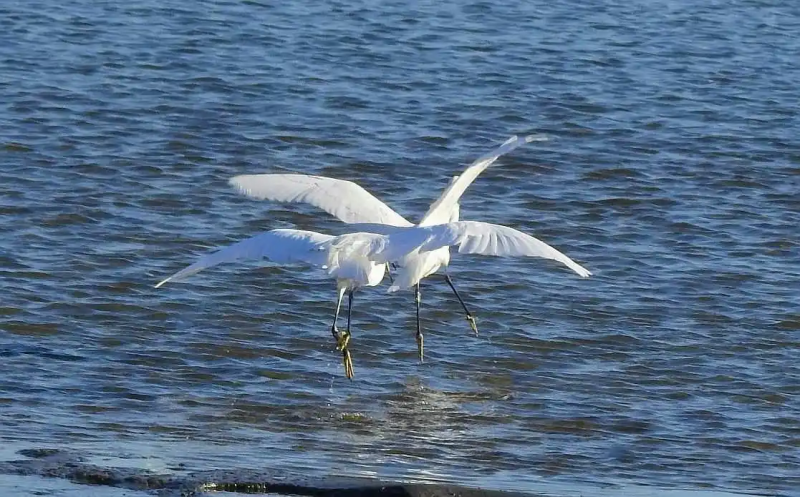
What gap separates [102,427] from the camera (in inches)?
301

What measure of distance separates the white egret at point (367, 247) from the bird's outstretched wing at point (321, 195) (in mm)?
817

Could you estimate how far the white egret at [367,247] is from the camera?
7715 mm

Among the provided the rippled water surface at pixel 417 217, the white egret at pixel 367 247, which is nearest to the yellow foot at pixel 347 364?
the rippled water surface at pixel 417 217

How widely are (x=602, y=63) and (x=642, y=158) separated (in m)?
3.59

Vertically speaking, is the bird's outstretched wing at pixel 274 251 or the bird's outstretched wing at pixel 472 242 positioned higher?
the bird's outstretched wing at pixel 472 242

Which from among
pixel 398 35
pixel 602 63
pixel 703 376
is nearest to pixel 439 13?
pixel 398 35

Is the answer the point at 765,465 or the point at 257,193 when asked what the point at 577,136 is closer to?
the point at 257,193

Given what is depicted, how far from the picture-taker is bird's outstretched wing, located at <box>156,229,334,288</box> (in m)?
8.01

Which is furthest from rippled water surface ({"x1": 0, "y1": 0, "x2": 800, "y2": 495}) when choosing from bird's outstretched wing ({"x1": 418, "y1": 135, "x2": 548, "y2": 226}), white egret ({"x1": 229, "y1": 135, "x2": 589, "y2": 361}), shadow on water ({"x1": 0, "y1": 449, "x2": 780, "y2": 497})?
bird's outstretched wing ({"x1": 418, "y1": 135, "x2": 548, "y2": 226})

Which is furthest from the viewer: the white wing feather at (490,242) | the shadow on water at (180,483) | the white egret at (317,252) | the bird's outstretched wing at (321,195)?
the bird's outstretched wing at (321,195)

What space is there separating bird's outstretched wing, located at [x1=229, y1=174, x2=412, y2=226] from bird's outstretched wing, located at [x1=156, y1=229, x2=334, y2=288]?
1111 mm

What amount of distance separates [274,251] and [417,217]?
14.0ft

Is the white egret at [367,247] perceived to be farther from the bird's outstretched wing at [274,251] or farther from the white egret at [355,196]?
the white egret at [355,196]

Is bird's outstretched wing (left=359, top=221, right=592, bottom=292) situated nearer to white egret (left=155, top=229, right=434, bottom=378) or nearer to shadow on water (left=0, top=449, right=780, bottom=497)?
white egret (left=155, top=229, right=434, bottom=378)
